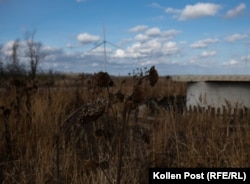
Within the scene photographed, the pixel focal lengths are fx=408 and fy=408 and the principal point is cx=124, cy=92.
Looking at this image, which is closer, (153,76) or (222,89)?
(153,76)

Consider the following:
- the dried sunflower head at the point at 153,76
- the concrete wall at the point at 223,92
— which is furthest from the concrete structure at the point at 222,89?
the dried sunflower head at the point at 153,76

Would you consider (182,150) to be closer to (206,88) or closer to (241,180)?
(241,180)

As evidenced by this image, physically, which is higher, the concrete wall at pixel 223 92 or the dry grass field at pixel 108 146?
the concrete wall at pixel 223 92

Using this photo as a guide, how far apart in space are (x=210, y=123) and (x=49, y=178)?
2851 mm

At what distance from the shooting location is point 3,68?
26.7 meters

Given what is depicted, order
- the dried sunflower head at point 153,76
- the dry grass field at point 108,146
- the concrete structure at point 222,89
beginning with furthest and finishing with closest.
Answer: the concrete structure at point 222,89 < the dry grass field at point 108,146 < the dried sunflower head at point 153,76

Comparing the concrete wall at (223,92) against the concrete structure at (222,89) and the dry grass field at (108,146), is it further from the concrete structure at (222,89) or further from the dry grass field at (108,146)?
the dry grass field at (108,146)

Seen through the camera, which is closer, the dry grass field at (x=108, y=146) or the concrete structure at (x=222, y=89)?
the dry grass field at (x=108, y=146)

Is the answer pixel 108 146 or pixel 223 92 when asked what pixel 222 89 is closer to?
pixel 223 92

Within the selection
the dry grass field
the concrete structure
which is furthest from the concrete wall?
the dry grass field

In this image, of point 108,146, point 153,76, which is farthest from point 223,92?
point 153,76

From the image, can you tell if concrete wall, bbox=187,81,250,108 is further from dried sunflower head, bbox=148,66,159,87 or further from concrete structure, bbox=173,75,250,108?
dried sunflower head, bbox=148,66,159,87

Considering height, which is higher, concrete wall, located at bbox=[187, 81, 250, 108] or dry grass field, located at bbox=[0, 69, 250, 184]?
concrete wall, located at bbox=[187, 81, 250, 108]

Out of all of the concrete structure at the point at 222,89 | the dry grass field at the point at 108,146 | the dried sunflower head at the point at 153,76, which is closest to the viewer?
the dried sunflower head at the point at 153,76
